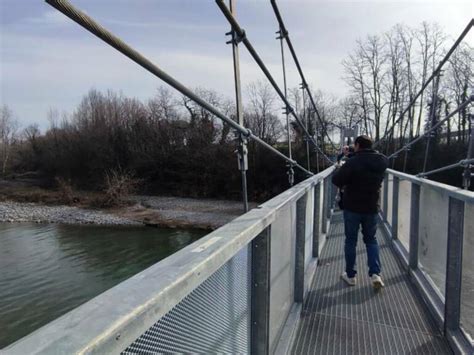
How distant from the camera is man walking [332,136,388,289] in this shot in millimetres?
2734

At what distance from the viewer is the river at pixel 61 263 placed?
11195mm

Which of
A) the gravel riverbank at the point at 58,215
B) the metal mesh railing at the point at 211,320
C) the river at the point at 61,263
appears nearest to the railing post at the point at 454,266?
the metal mesh railing at the point at 211,320

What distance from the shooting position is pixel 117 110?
4016cm

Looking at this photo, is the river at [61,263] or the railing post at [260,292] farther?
the river at [61,263]

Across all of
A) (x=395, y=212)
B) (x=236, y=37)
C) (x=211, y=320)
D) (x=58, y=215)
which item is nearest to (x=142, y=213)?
(x=58, y=215)

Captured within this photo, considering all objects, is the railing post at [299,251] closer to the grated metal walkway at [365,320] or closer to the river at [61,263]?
the grated metal walkway at [365,320]

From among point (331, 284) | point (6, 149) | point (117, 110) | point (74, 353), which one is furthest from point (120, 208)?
point (74, 353)

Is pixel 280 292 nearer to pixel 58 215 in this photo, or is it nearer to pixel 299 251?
pixel 299 251

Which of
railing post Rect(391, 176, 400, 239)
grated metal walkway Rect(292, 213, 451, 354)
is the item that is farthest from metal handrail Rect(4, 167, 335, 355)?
railing post Rect(391, 176, 400, 239)

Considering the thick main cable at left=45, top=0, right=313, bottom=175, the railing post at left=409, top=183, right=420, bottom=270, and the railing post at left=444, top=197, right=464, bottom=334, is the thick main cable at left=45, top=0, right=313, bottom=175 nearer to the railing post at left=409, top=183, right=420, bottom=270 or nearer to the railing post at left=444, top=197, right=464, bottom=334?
the railing post at left=444, top=197, right=464, bottom=334

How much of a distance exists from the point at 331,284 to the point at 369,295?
0.27 metres

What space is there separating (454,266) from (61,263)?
16.4 metres

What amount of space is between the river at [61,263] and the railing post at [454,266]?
10.2 meters

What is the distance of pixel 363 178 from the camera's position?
2.75 metres
